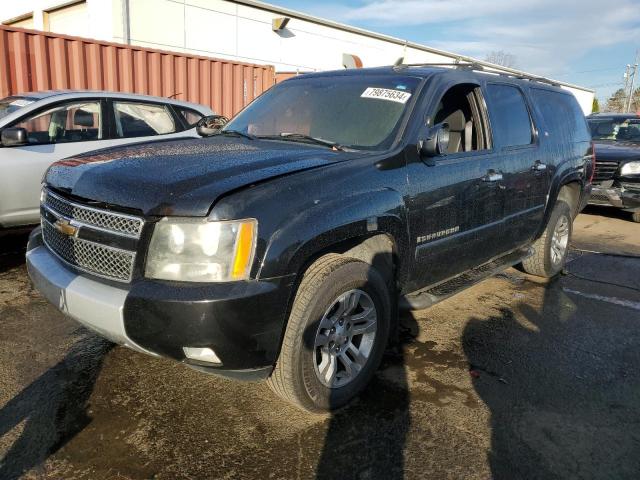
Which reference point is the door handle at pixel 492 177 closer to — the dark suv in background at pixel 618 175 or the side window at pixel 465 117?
the side window at pixel 465 117

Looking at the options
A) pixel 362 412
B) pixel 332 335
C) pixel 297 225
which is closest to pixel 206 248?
pixel 297 225

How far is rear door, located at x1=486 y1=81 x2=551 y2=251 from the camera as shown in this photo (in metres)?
4.04

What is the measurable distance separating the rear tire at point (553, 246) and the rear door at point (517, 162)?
43 centimetres

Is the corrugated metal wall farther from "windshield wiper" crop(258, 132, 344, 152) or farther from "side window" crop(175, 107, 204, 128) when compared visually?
"windshield wiper" crop(258, 132, 344, 152)

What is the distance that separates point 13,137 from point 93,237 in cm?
316

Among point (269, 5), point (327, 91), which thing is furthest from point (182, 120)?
point (269, 5)

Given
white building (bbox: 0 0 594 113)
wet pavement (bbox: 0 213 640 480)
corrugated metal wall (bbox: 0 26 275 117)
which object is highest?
white building (bbox: 0 0 594 113)

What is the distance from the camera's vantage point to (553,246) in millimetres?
5312

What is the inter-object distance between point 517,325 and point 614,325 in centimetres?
81

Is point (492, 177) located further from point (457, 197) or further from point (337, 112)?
point (337, 112)

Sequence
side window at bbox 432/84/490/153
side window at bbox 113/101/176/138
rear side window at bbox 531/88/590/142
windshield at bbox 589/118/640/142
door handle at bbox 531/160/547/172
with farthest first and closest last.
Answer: windshield at bbox 589/118/640/142
side window at bbox 113/101/176/138
rear side window at bbox 531/88/590/142
door handle at bbox 531/160/547/172
side window at bbox 432/84/490/153

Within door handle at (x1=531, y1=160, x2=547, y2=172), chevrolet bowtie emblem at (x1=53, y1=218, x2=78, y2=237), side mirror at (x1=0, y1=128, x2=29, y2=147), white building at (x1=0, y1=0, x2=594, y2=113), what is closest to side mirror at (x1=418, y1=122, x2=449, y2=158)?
door handle at (x1=531, y1=160, x2=547, y2=172)

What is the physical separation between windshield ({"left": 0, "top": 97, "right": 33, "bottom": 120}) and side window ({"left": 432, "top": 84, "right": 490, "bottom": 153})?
13.9 ft

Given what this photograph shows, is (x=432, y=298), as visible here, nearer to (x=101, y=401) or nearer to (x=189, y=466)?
(x=189, y=466)
